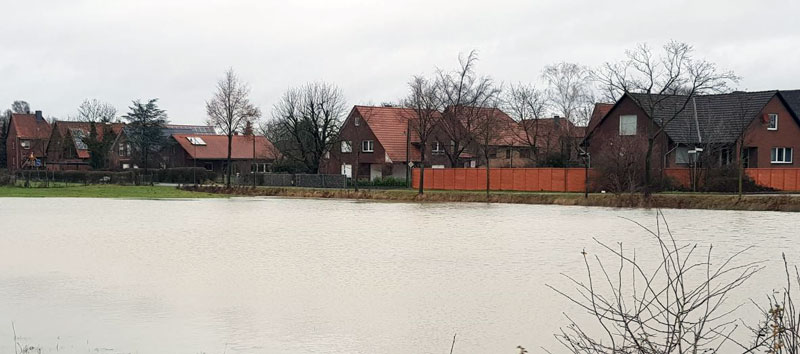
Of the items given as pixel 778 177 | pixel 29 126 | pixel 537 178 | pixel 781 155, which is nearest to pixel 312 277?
pixel 778 177

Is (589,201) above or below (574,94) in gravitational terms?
below

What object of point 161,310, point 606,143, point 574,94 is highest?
point 574,94

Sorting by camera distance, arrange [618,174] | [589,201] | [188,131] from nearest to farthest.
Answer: [589,201]
[618,174]
[188,131]

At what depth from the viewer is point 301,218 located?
30719 millimetres

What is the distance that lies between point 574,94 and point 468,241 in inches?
1750

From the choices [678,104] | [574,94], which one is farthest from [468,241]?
[574,94]

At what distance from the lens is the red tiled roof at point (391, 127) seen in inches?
2349

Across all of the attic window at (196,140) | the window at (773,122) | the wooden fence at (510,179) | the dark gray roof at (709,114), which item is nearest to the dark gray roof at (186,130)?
the attic window at (196,140)

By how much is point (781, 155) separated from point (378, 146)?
24931mm

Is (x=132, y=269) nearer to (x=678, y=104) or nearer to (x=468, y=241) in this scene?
(x=468, y=241)

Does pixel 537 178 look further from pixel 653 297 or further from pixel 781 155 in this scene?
pixel 653 297

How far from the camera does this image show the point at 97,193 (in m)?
48.3

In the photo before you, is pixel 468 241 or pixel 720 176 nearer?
pixel 468 241

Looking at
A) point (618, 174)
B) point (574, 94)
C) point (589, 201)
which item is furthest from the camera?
point (574, 94)
